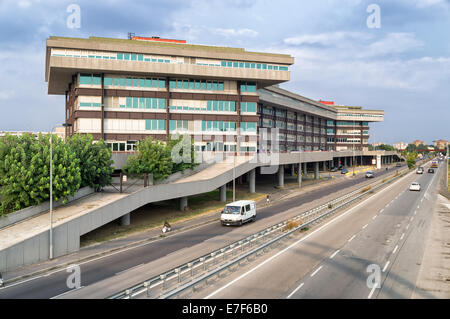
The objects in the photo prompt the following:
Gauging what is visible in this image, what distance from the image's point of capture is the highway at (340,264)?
16.0 m

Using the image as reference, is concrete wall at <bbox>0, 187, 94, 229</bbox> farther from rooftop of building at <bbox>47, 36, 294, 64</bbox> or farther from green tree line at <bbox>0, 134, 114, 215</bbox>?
rooftop of building at <bbox>47, 36, 294, 64</bbox>

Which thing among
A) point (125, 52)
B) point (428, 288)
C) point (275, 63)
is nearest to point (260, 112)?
point (275, 63)

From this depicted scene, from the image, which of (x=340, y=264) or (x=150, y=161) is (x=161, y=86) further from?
(x=340, y=264)

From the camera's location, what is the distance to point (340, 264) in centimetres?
2002

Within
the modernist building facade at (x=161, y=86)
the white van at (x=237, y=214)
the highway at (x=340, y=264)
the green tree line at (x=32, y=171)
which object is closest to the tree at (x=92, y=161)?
the green tree line at (x=32, y=171)

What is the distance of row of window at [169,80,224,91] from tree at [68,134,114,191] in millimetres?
25740

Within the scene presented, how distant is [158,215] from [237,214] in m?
10.6

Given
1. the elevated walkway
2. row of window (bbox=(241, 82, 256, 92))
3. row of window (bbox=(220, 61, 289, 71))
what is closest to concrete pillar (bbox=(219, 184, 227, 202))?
the elevated walkway

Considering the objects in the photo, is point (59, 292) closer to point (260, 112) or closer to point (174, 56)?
point (174, 56)

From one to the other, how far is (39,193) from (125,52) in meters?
33.7

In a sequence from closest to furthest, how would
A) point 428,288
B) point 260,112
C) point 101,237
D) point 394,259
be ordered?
point 428,288, point 394,259, point 101,237, point 260,112

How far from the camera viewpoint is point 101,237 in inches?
1143

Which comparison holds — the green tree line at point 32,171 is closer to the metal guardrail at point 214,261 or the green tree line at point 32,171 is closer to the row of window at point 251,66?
the metal guardrail at point 214,261
